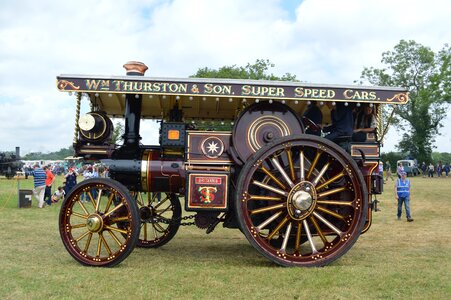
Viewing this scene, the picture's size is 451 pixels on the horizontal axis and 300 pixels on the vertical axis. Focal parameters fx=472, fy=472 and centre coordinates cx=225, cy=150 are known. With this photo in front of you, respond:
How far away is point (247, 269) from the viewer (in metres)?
5.88

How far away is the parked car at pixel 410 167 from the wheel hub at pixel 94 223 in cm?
4270

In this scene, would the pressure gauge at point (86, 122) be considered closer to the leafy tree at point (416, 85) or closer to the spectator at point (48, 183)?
the spectator at point (48, 183)

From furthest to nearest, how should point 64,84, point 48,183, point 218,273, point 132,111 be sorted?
point 48,183 < point 132,111 < point 64,84 < point 218,273

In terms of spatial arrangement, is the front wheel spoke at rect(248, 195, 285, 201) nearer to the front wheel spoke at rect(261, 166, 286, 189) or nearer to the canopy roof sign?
the front wheel spoke at rect(261, 166, 286, 189)

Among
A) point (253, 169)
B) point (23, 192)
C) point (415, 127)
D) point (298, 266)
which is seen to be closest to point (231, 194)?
point (253, 169)

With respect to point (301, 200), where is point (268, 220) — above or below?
below

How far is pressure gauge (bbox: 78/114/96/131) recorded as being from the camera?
6.14 metres

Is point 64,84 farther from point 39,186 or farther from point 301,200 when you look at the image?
point 39,186

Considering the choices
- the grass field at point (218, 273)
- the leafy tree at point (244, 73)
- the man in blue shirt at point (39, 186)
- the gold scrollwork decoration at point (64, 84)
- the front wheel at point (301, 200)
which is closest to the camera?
the grass field at point (218, 273)

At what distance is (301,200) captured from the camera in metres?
5.94

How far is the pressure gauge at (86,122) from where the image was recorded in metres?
6.14

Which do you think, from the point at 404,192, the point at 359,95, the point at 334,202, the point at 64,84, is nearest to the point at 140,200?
the point at 64,84

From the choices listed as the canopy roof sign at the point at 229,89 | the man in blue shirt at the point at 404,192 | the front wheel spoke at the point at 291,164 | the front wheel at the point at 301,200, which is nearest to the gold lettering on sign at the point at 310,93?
the canopy roof sign at the point at 229,89

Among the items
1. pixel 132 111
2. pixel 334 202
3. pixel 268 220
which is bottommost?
pixel 268 220
